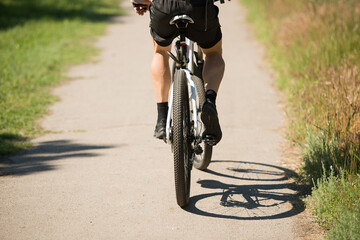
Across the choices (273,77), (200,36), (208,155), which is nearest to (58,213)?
(208,155)

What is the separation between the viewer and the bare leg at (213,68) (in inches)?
158

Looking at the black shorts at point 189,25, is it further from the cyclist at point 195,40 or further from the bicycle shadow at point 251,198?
the bicycle shadow at point 251,198

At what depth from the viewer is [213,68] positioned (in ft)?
13.4

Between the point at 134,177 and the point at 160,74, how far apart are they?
100 cm

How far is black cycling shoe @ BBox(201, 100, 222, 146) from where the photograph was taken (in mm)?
3691

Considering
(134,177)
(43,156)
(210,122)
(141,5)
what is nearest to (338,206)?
(210,122)

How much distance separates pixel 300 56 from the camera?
24.3 feet

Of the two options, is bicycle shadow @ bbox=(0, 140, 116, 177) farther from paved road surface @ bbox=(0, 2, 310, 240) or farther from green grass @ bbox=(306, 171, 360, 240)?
green grass @ bbox=(306, 171, 360, 240)

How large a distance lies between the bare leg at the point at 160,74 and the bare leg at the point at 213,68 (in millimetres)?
314

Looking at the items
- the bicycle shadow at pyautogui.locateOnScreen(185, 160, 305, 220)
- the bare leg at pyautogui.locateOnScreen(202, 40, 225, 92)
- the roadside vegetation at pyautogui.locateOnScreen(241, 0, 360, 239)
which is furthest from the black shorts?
the roadside vegetation at pyautogui.locateOnScreen(241, 0, 360, 239)

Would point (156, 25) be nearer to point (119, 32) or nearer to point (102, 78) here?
point (102, 78)

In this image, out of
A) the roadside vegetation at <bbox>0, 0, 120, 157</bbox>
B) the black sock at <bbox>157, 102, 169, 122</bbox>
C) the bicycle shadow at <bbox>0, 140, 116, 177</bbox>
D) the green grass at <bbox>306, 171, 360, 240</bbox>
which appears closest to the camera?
the green grass at <bbox>306, 171, 360, 240</bbox>

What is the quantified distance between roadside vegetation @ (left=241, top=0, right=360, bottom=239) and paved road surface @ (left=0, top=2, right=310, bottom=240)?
0.28 m

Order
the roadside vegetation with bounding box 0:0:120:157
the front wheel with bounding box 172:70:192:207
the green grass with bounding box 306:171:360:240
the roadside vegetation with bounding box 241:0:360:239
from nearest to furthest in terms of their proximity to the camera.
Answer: the green grass with bounding box 306:171:360:240
the front wheel with bounding box 172:70:192:207
the roadside vegetation with bounding box 241:0:360:239
the roadside vegetation with bounding box 0:0:120:157
